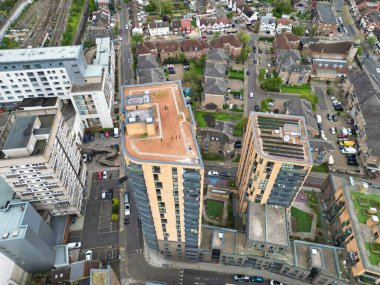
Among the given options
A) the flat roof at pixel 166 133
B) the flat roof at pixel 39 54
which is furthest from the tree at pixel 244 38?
the flat roof at pixel 166 133

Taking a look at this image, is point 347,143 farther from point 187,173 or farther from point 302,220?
point 187,173

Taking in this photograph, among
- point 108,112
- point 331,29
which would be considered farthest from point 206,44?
point 331,29

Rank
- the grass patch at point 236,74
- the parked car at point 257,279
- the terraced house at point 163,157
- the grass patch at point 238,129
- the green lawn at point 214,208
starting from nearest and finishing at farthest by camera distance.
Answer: the terraced house at point 163,157
the parked car at point 257,279
the green lawn at point 214,208
the grass patch at point 238,129
the grass patch at point 236,74

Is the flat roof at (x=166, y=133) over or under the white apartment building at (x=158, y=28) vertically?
over

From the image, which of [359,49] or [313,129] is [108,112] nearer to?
[313,129]

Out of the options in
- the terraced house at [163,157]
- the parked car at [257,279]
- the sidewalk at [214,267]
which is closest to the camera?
the terraced house at [163,157]

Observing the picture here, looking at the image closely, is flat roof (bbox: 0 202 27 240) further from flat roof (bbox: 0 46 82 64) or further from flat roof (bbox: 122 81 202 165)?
flat roof (bbox: 0 46 82 64)

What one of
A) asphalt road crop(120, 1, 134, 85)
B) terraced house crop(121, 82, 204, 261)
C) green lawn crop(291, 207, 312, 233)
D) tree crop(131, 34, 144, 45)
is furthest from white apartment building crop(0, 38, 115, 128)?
green lawn crop(291, 207, 312, 233)

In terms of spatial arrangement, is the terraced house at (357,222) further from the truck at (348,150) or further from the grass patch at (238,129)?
the grass patch at (238,129)


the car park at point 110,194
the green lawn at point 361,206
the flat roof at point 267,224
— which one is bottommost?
the car park at point 110,194
